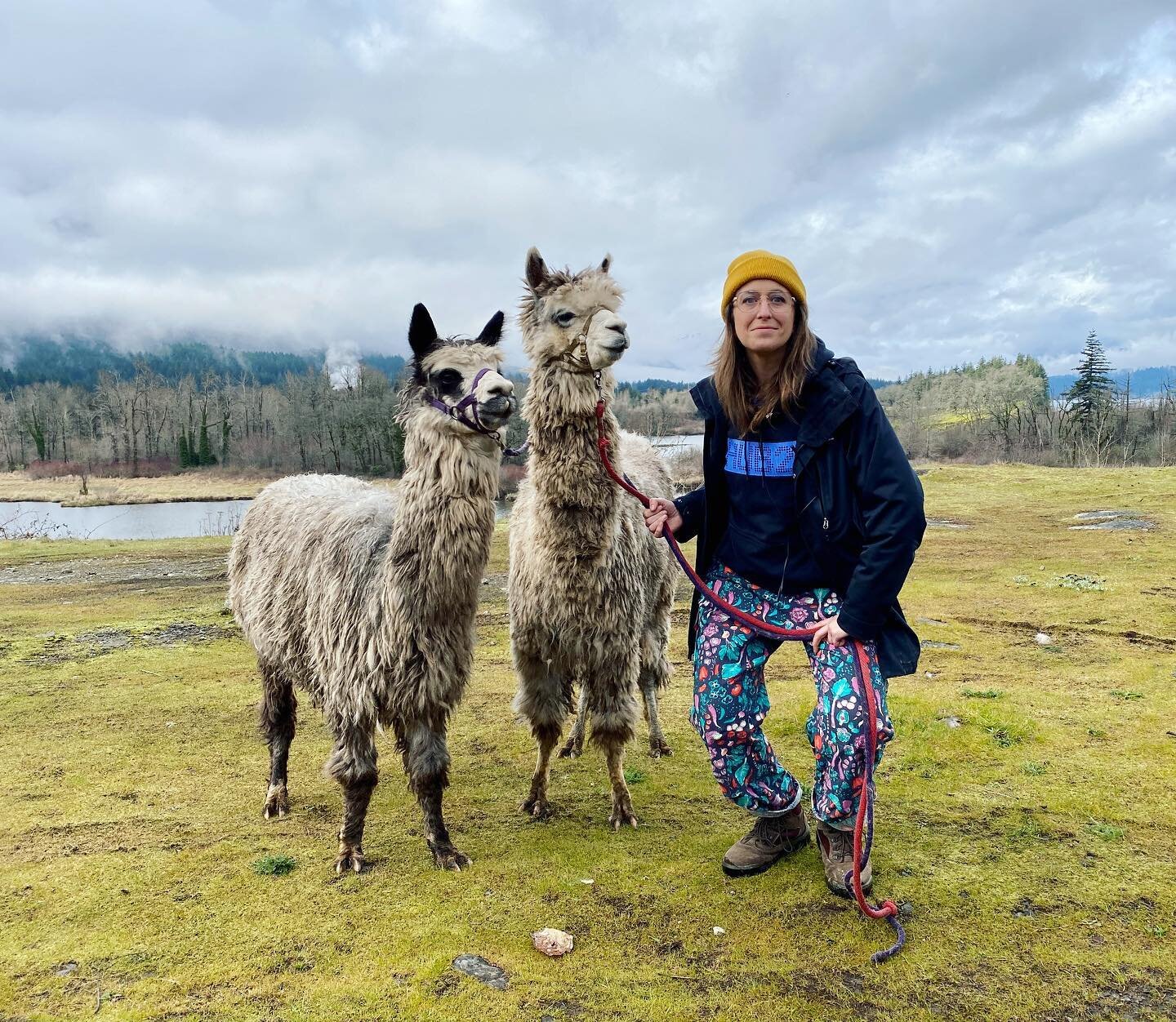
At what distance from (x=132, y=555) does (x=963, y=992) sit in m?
18.0

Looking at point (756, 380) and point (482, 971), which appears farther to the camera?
point (756, 380)

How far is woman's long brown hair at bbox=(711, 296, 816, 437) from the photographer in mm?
2967

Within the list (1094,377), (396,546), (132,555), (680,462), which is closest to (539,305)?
(396,546)

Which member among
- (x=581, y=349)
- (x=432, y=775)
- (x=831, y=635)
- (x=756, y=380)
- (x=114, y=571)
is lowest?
(x=114, y=571)

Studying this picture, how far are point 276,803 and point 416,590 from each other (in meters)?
1.85

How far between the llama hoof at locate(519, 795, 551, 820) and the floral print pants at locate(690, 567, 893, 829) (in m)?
1.20

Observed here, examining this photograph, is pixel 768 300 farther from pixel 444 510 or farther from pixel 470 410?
pixel 444 510

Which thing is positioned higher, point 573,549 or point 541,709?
point 573,549

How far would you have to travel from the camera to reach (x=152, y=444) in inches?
2781

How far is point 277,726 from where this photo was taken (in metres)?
4.32

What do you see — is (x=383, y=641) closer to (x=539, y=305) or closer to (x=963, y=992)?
(x=539, y=305)

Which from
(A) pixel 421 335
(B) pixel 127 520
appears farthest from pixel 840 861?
(B) pixel 127 520

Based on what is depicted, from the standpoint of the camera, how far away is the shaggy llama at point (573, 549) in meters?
3.65

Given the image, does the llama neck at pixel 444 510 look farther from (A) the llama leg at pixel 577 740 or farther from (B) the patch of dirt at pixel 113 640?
(B) the patch of dirt at pixel 113 640
